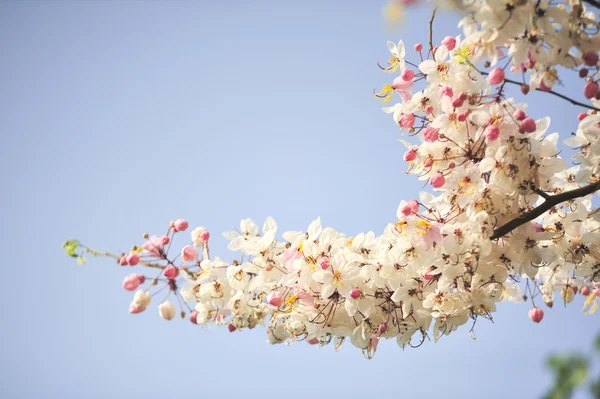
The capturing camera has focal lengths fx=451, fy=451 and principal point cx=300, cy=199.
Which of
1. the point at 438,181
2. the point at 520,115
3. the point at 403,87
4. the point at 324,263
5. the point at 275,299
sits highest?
the point at 403,87

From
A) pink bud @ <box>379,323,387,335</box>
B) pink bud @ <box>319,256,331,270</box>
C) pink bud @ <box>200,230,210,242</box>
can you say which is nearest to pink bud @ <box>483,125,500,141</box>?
pink bud @ <box>319,256,331,270</box>

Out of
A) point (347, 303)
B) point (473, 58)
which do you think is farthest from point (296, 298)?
point (473, 58)

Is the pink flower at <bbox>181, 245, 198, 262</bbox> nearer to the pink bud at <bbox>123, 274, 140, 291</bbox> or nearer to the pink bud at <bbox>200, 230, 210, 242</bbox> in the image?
the pink bud at <bbox>200, 230, 210, 242</bbox>

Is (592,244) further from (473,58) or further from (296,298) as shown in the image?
(296,298)

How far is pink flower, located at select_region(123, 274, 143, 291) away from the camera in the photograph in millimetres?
2471

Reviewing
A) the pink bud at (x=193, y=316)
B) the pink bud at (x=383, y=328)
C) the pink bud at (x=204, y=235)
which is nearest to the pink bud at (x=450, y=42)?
the pink bud at (x=383, y=328)

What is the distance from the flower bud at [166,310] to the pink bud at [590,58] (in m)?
2.47

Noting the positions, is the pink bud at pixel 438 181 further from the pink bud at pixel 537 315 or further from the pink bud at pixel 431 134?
the pink bud at pixel 537 315

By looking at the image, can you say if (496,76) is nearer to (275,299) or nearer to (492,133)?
(492,133)

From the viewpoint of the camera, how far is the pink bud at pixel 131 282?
2.47 metres

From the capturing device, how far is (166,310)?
2.65 m

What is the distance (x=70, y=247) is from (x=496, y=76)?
2339 millimetres

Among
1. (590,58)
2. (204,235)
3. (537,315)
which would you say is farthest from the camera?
(537,315)

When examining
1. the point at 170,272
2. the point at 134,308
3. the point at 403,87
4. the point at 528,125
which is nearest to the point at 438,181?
the point at 528,125
